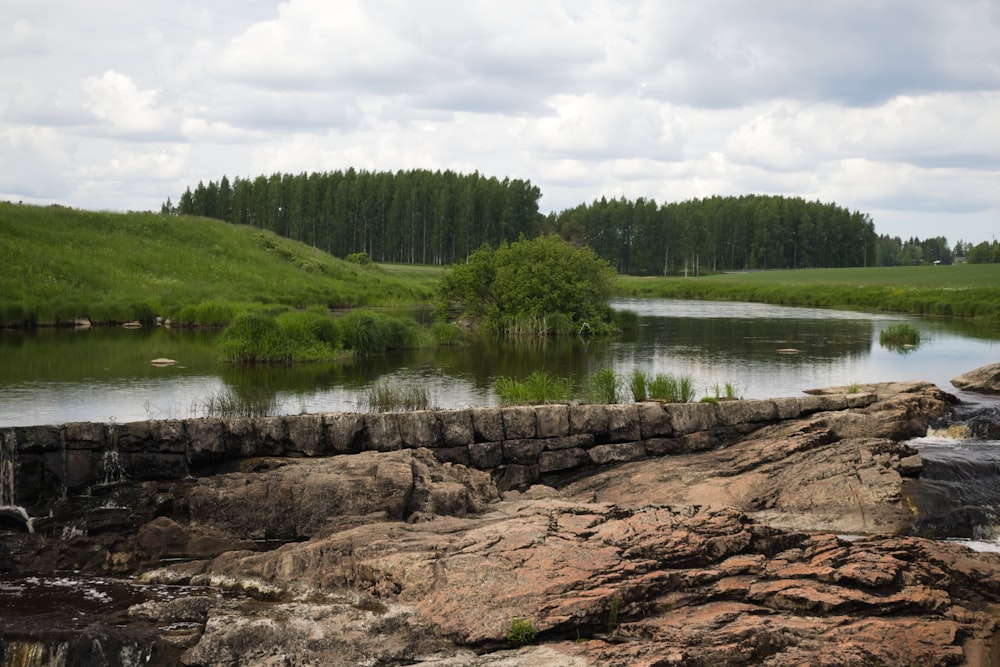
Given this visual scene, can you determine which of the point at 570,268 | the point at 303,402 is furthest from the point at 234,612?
the point at 570,268

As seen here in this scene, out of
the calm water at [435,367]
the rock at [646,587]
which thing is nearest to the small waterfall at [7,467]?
the rock at [646,587]

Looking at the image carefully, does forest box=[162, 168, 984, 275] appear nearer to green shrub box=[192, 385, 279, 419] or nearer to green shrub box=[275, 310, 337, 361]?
green shrub box=[275, 310, 337, 361]

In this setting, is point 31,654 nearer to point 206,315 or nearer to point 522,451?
point 522,451

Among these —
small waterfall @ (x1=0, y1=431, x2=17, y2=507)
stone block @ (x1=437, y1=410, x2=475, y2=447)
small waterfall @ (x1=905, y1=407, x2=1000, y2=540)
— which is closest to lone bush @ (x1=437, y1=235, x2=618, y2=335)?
small waterfall @ (x1=905, y1=407, x2=1000, y2=540)

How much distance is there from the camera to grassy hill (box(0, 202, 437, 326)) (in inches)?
1714

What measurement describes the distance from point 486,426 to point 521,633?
6497mm

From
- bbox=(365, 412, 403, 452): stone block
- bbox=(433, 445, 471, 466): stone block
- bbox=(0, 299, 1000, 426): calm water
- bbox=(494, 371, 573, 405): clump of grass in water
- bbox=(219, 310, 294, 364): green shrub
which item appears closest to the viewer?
bbox=(365, 412, 403, 452): stone block

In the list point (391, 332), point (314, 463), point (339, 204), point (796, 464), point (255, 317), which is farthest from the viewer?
point (339, 204)

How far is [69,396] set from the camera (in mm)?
22500

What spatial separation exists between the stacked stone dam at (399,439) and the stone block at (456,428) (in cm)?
2

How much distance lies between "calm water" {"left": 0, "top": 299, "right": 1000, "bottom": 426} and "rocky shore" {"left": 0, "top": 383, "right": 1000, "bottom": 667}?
17.1ft

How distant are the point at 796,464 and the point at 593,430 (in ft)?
11.6

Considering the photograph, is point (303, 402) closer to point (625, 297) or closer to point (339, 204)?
point (625, 297)

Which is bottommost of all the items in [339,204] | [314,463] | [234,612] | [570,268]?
[234,612]
